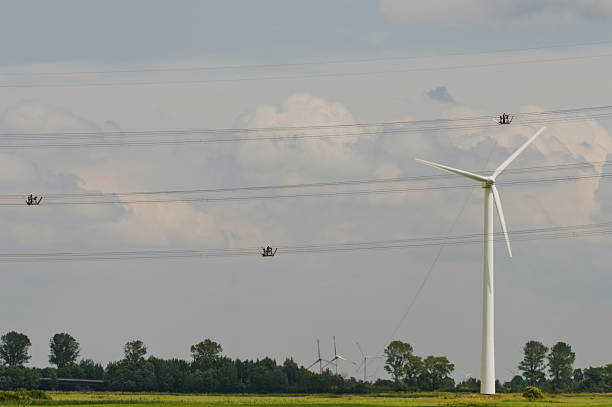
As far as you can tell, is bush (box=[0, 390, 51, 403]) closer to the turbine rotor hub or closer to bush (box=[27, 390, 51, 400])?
bush (box=[27, 390, 51, 400])

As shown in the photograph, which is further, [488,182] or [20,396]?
[488,182]

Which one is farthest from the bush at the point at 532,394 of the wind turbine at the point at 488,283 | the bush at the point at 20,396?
the bush at the point at 20,396

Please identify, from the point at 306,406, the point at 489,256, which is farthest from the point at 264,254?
the point at 489,256

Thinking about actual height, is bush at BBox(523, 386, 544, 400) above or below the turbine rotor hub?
below

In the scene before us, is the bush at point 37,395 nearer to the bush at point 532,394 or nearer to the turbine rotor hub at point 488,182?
the bush at point 532,394

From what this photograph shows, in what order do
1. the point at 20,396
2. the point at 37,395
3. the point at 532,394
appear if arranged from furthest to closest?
1. the point at 37,395
2. the point at 532,394
3. the point at 20,396

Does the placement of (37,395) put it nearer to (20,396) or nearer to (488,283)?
(20,396)

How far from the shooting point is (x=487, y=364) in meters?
149

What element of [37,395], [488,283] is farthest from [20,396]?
[488,283]

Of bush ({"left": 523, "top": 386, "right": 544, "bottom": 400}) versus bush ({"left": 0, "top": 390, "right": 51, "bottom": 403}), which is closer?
bush ({"left": 0, "top": 390, "right": 51, "bottom": 403})

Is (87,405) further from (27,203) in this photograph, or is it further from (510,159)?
(510,159)

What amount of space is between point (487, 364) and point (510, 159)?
1402 inches

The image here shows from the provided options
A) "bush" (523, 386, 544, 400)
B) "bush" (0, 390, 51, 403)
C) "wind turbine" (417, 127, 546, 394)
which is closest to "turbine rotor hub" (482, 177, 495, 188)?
"wind turbine" (417, 127, 546, 394)

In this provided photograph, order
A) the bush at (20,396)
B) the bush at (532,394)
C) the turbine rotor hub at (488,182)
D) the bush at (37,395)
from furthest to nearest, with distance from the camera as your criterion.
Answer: the turbine rotor hub at (488,182)
the bush at (37,395)
the bush at (532,394)
the bush at (20,396)
